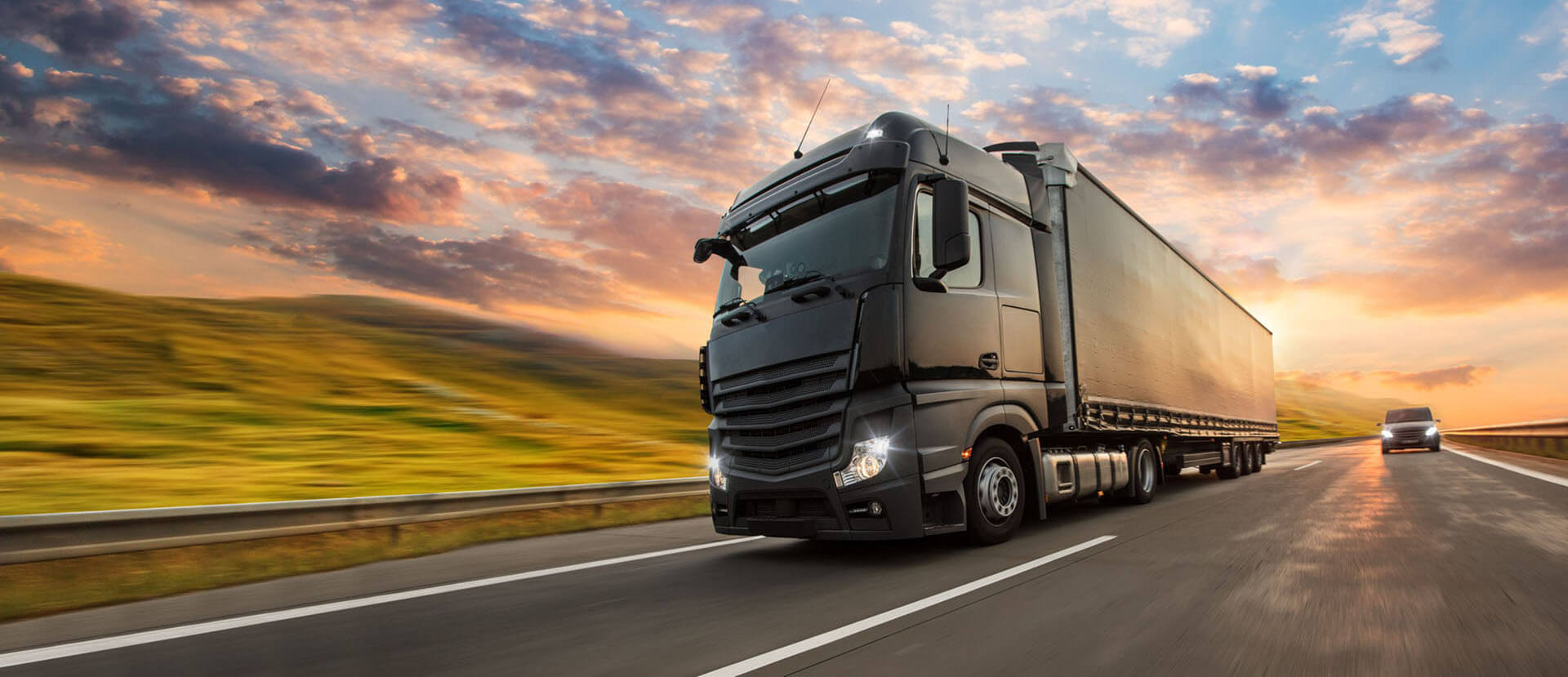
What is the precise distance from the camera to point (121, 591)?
505cm

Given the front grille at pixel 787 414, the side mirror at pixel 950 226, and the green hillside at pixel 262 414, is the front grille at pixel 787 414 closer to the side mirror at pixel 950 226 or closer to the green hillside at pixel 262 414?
the side mirror at pixel 950 226

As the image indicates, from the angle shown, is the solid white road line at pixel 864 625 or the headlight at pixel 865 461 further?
the headlight at pixel 865 461

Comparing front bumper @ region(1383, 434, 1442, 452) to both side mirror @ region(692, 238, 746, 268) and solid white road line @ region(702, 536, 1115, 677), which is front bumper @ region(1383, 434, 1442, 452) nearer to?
solid white road line @ region(702, 536, 1115, 677)

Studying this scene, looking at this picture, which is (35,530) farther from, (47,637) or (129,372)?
(129,372)

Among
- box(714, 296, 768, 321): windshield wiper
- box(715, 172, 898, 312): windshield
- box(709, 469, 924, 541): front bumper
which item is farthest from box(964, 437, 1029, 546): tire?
box(714, 296, 768, 321): windshield wiper

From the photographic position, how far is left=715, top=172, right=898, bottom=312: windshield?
248 inches

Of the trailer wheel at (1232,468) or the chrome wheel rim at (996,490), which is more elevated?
Answer: the chrome wheel rim at (996,490)

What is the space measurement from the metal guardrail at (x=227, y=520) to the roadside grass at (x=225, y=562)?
62 millimetres

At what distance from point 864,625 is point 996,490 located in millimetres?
3088

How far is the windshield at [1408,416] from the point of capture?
28.5 meters

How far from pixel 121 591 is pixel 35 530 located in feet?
1.99

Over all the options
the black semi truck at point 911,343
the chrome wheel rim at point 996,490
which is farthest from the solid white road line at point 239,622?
the chrome wheel rim at point 996,490

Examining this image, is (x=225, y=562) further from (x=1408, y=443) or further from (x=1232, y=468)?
(x=1408, y=443)

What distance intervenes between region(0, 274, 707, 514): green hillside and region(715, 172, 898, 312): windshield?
4.99 metres
